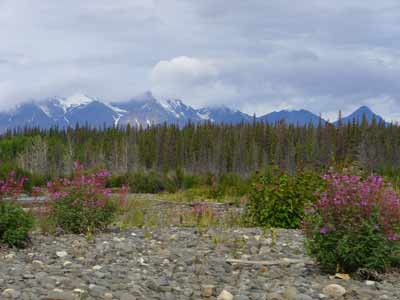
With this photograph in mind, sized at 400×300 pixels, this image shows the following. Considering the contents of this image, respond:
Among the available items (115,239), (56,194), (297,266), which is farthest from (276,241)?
(56,194)

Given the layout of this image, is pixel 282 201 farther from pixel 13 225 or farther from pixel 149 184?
pixel 149 184

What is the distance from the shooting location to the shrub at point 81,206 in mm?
9719

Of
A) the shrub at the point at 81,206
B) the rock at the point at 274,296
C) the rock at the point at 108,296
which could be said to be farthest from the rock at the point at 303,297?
the shrub at the point at 81,206

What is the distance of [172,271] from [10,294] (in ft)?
6.71

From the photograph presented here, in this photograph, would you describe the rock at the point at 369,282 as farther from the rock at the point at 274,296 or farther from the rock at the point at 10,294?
the rock at the point at 10,294

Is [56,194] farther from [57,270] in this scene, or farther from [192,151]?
[192,151]

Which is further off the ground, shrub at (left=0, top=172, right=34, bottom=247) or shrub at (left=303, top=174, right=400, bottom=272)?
shrub at (left=303, top=174, right=400, bottom=272)

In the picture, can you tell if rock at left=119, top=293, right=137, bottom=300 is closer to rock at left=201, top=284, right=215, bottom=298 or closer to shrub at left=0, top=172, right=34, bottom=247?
rock at left=201, top=284, right=215, bottom=298

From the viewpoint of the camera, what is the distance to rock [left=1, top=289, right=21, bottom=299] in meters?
5.17

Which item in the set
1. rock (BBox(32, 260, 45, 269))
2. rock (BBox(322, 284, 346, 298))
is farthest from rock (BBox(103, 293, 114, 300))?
rock (BBox(322, 284, 346, 298))

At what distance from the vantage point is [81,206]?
31.9ft

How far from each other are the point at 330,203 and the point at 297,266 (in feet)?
3.41

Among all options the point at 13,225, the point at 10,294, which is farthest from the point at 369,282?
the point at 13,225

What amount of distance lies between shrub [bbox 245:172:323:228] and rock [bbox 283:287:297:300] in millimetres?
5984
